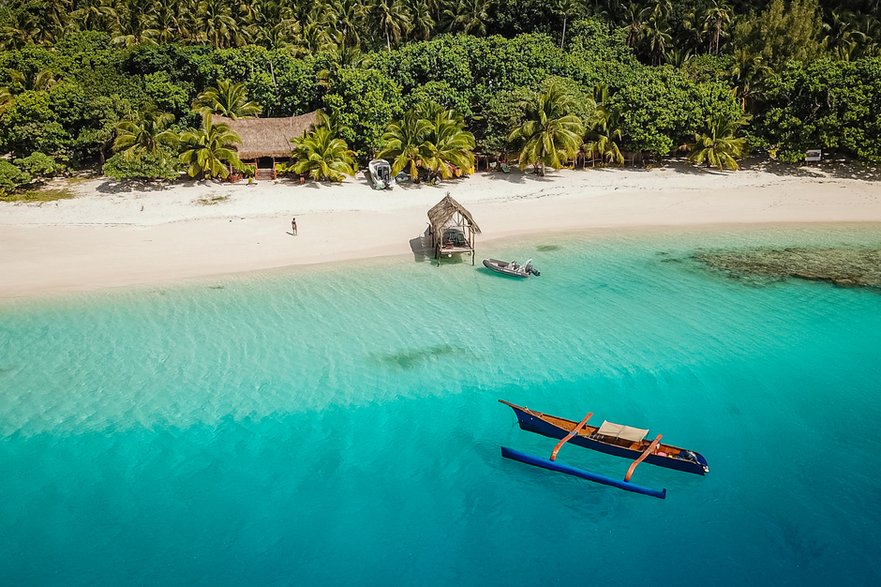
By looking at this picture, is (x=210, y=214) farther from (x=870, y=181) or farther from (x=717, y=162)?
(x=870, y=181)

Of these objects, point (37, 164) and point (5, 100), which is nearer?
point (37, 164)

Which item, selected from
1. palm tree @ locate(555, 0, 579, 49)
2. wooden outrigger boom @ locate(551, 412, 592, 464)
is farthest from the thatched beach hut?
wooden outrigger boom @ locate(551, 412, 592, 464)

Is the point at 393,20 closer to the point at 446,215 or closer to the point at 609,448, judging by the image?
the point at 446,215

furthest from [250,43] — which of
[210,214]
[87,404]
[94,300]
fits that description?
[87,404]

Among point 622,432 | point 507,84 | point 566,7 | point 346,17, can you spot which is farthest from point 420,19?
point 622,432

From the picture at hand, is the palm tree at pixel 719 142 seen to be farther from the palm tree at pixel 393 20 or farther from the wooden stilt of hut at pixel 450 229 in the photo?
the palm tree at pixel 393 20

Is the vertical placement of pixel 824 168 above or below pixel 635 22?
below

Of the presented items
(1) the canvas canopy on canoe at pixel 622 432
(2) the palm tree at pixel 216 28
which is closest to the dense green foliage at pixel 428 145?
(1) the canvas canopy on canoe at pixel 622 432
